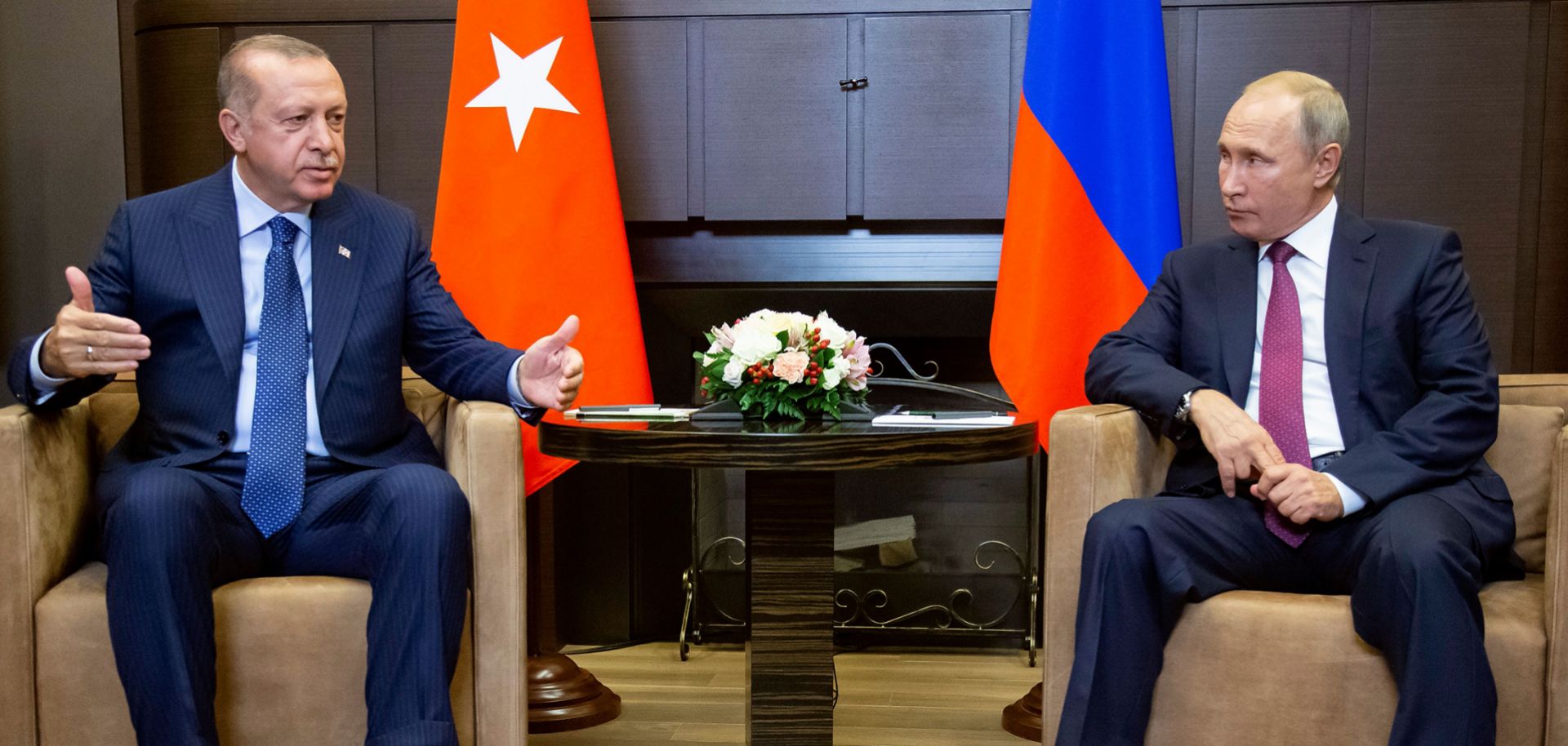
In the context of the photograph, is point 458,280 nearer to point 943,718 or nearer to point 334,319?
point 334,319

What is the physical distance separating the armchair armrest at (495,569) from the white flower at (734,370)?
1.09 feet

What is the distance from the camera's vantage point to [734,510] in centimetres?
338

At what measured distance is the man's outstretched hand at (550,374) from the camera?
6.50ft

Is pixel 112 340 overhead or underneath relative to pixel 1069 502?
overhead

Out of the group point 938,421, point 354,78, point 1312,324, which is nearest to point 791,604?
point 938,421

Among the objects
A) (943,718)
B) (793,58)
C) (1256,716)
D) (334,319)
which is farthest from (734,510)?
(1256,716)

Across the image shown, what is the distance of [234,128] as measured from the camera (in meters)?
2.10

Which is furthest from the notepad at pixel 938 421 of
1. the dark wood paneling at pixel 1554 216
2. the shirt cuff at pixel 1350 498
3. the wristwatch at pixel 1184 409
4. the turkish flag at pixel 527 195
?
the dark wood paneling at pixel 1554 216

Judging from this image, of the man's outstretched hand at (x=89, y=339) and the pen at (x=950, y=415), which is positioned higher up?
the man's outstretched hand at (x=89, y=339)

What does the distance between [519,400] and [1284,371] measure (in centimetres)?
123

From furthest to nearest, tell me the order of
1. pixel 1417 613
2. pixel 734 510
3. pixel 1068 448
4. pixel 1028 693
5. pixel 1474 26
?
1. pixel 734 510
2. pixel 1474 26
3. pixel 1028 693
4. pixel 1068 448
5. pixel 1417 613

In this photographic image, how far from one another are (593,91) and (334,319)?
35.2 inches

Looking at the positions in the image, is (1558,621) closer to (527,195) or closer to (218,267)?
(527,195)

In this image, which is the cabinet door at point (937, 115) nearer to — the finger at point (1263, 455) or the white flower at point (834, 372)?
the white flower at point (834, 372)
